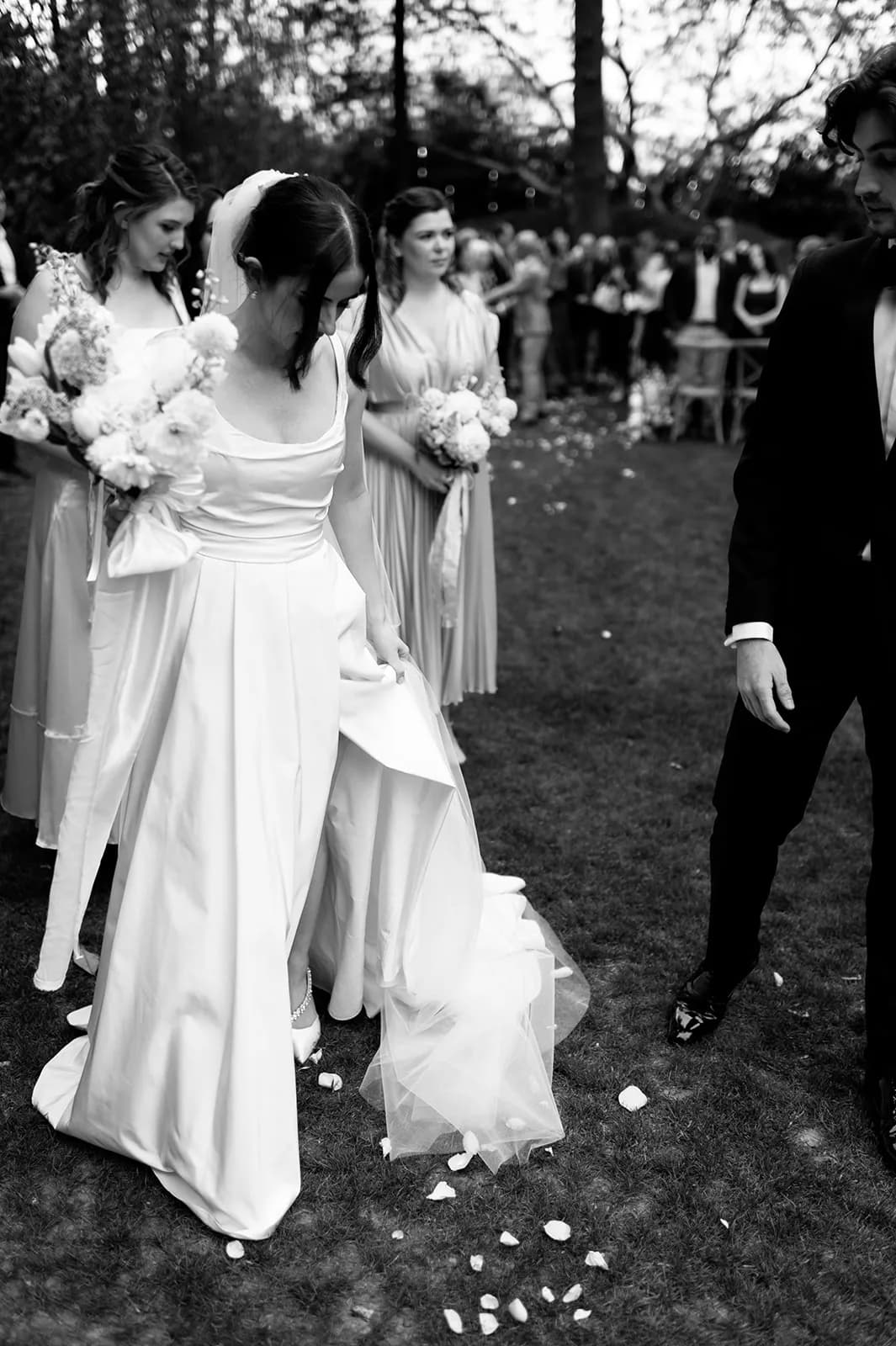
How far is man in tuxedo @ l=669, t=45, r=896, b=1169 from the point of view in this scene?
286 cm


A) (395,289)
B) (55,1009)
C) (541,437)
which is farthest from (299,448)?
(541,437)

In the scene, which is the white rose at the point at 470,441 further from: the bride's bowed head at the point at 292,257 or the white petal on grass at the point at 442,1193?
the white petal on grass at the point at 442,1193

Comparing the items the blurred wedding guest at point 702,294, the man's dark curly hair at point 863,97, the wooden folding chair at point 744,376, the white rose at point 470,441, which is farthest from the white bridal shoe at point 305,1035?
the blurred wedding guest at point 702,294

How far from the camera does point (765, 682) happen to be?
10.0 feet

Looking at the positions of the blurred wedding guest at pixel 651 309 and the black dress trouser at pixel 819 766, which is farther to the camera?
the blurred wedding guest at pixel 651 309

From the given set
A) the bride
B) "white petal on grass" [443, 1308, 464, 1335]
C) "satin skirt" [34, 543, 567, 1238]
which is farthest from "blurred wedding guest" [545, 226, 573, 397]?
"white petal on grass" [443, 1308, 464, 1335]

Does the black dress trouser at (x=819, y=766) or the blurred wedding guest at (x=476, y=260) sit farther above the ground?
the blurred wedding guest at (x=476, y=260)

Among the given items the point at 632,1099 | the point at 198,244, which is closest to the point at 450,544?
the point at 198,244

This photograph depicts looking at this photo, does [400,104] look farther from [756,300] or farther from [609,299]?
[756,300]

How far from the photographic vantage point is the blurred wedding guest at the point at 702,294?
13.5 meters

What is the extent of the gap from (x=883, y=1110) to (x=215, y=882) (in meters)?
1.79

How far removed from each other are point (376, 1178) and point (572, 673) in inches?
161

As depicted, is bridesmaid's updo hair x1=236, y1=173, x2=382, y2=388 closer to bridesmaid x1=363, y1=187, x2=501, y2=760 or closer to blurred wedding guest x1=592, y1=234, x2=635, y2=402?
bridesmaid x1=363, y1=187, x2=501, y2=760

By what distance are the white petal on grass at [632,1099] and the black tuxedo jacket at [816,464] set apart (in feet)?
4.11
